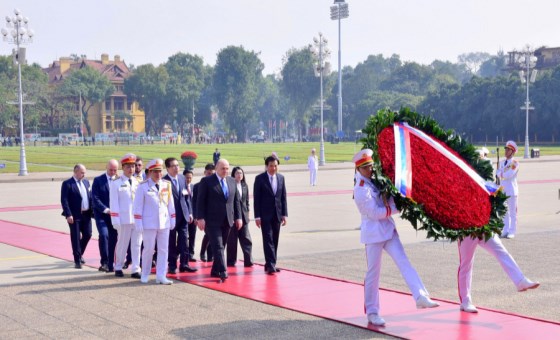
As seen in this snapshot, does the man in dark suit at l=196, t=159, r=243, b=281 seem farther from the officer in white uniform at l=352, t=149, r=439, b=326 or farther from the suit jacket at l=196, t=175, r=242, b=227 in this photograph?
the officer in white uniform at l=352, t=149, r=439, b=326

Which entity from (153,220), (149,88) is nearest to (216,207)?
(153,220)

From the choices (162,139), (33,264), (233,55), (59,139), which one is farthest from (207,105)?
(33,264)

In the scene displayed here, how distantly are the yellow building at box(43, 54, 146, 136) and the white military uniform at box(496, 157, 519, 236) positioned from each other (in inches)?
4320

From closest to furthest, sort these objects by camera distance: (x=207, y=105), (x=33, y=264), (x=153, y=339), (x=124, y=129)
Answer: (x=153, y=339)
(x=33, y=264)
(x=124, y=129)
(x=207, y=105)

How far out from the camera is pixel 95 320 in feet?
28.0

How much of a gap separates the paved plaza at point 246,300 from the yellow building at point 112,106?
355 feet

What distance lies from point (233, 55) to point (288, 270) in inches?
4716

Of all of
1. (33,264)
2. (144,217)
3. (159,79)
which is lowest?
(33,264)

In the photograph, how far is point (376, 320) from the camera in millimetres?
8094

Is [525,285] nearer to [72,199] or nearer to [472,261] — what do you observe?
[472,261]

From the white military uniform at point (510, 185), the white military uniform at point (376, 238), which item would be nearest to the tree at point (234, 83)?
the white military uniform at point (510, 185)

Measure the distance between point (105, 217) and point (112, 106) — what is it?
115612mm

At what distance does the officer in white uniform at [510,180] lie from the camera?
585 inches

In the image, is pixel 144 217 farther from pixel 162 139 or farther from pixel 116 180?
pixel 162 139
